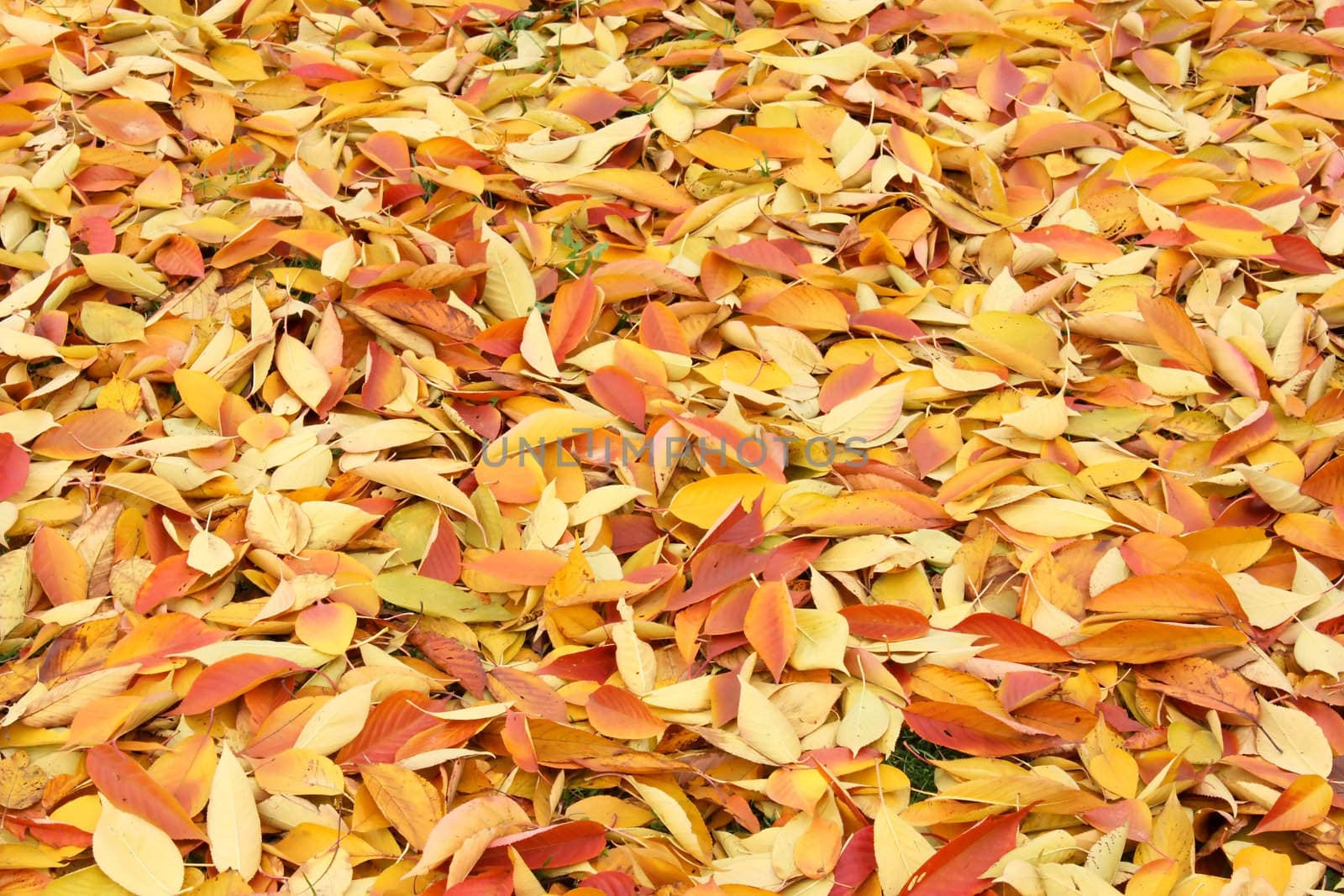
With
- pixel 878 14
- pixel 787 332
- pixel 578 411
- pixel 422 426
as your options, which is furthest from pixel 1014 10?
pixel 422 426

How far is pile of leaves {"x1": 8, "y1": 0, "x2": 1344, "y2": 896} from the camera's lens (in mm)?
1017

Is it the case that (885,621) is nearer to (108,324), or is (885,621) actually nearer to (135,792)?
(135,792)

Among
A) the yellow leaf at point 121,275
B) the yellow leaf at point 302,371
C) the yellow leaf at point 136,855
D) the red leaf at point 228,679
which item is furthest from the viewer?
the yellow leaf at point 121,275

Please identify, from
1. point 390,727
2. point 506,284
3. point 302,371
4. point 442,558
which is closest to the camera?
point 390,727

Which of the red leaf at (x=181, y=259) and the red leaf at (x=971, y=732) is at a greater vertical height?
the red leaf at (x=181, y=259)

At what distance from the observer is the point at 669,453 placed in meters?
1.26

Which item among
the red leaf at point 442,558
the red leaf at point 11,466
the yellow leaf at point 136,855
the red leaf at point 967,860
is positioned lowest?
the red leaf at point 967,860

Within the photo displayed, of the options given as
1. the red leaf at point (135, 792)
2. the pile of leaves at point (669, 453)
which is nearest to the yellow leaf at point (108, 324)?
the pile of leaves at point (669, 453)

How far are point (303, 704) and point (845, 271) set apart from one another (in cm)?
88

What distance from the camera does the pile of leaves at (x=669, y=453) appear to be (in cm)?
102

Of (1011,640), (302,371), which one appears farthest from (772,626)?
(302,371)

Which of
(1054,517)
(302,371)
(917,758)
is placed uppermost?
(302,371)

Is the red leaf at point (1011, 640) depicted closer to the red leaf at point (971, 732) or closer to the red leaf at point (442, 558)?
the red leaf at point (971, 732)

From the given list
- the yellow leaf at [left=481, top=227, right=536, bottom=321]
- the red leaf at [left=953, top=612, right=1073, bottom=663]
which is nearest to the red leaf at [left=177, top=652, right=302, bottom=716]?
the yellow leaf at [left=481, top=227, right=536, bottom=321]
